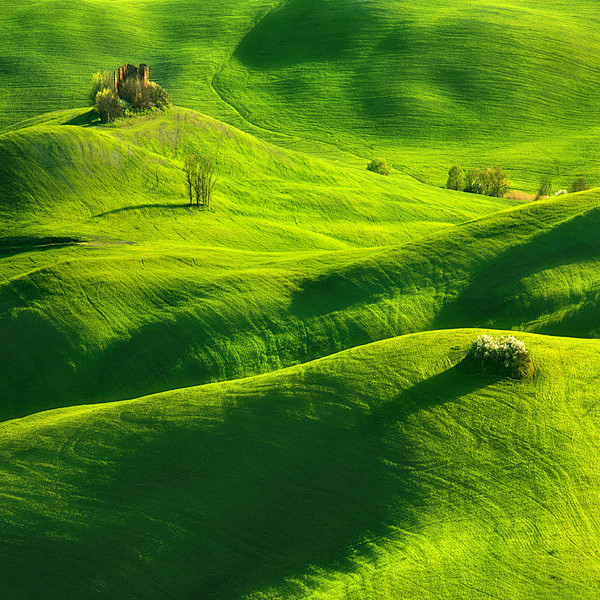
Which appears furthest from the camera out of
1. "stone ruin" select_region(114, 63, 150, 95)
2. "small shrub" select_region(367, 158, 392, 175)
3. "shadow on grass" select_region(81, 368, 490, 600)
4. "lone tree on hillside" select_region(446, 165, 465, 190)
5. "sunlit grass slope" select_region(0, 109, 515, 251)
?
"small shrub" select_region(367, 158, 392, 175)

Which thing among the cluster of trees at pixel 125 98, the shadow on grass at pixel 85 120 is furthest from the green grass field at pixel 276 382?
the cluster of trees at pixel 125 98

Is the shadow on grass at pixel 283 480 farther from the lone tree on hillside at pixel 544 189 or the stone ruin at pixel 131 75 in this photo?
the lone tree on hillside at pixel 544 189

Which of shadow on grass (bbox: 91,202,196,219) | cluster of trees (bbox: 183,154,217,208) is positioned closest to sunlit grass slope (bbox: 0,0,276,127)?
cluster of trees (bbox: 183,154,217,208)

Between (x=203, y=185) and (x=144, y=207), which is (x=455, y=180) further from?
(x=144, y=207)

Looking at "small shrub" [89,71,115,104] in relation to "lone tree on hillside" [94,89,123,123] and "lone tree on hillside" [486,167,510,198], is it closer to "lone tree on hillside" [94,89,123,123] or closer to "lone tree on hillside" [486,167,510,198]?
"lone tree on hillside" [94,89,123,123]

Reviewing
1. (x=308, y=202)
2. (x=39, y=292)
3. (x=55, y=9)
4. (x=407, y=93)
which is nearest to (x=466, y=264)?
(x=39, y=292)

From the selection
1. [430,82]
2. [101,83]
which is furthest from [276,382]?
[430,82]

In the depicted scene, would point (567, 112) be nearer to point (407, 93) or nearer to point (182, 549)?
point (407, 93)
